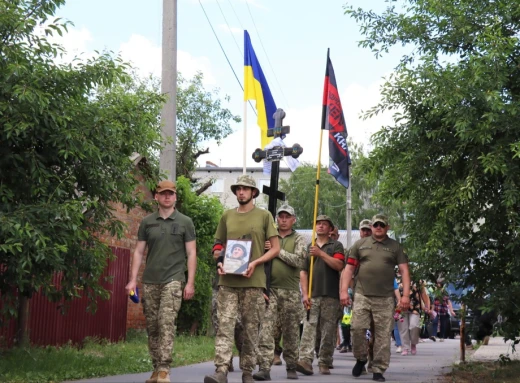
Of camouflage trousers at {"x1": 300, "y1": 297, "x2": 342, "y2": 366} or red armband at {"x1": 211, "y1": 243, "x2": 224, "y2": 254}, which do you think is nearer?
red armband at {"x1": 211, "y1": 243, "x2": 224, "y2": 254}

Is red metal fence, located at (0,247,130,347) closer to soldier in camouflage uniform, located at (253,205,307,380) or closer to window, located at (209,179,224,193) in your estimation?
soldier in camouflage uniform, located at (253,205,307,380)

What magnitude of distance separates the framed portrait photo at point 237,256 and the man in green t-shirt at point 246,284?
1.8 inches

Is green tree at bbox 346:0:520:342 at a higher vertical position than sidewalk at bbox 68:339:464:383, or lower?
higher

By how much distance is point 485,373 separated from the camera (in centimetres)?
1293

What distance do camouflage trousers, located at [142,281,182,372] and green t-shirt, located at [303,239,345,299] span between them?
3684 mm

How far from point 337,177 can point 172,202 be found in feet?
20.3

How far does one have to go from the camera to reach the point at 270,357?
11.0 metres

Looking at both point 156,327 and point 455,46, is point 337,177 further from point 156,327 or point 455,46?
point 156,327

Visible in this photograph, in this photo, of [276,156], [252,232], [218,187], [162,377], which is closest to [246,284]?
[252,232]

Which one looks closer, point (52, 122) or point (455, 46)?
point (52, 122)

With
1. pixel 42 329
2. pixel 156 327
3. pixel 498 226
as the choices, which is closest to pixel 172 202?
pixel 156 327

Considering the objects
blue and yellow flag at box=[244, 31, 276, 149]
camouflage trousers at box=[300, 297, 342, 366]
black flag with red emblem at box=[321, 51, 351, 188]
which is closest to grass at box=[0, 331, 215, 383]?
camouflage trousers at box=[300, 297, 342, 366]

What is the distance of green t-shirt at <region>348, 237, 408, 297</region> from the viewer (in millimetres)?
11734

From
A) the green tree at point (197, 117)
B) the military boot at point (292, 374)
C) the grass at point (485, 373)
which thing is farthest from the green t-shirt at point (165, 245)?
the green tree at point (197, 117)
